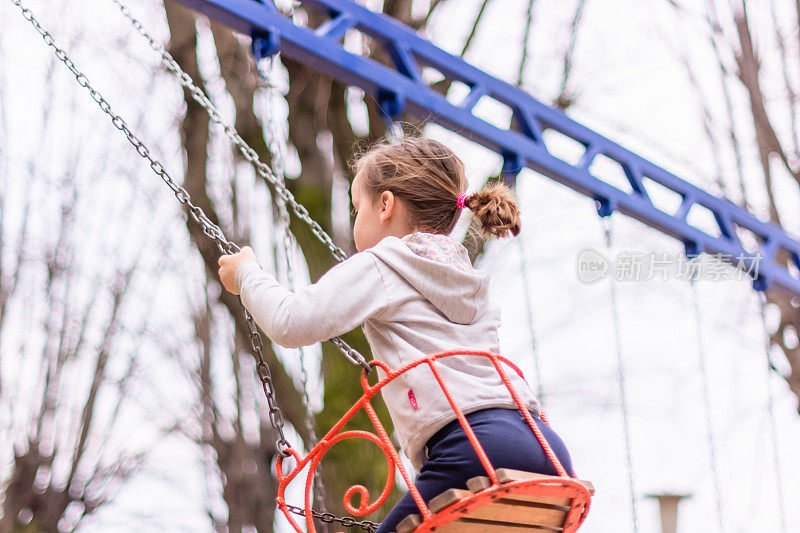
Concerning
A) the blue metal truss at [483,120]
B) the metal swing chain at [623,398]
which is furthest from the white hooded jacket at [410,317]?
the metal swing chain at [623,398]

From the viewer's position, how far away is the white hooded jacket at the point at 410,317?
181 centimetres

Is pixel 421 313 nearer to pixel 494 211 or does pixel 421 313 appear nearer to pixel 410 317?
pixel 410 317

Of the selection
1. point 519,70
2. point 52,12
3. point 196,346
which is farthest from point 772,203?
point 52,12

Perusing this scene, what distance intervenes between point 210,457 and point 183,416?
612mm

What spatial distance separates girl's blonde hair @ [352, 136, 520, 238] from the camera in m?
2.05

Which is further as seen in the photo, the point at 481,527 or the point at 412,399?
the point at 412,399

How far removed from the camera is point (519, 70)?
247 inches

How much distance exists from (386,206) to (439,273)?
0.86ft

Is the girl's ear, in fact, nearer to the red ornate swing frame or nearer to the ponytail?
the ponytail

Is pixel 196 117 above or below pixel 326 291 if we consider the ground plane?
above

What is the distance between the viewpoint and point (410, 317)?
74.1 inches

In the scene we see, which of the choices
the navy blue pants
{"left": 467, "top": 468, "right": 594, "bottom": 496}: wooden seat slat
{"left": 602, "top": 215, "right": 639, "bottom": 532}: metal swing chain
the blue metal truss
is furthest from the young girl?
{"left": 602, "top": 215, "right": 639, "bottom": 532}: metal swing chain

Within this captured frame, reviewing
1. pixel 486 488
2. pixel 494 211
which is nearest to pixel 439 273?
pixel 494 211

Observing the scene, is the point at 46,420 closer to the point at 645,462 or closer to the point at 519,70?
the point at 519,70
